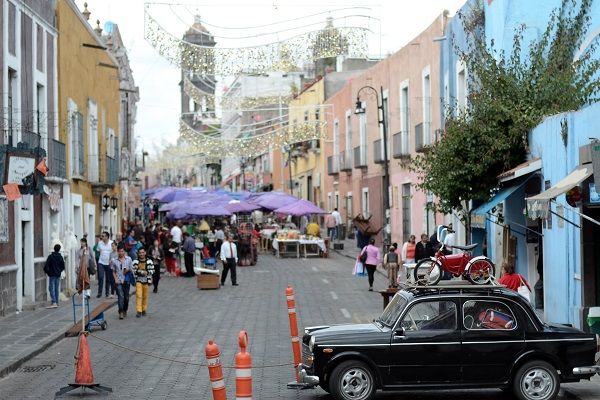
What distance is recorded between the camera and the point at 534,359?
11.6 metres

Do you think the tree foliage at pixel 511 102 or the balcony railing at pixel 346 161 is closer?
the tree foliage at pixel 511 102

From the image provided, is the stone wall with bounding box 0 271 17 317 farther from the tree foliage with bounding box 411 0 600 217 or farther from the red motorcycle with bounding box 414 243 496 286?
the red motorcycle with bounding box 414 243 496 286

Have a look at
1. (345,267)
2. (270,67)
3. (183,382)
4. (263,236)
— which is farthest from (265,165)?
(183,382)

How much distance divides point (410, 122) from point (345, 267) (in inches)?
237

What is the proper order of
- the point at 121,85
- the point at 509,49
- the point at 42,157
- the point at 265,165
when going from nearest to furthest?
the point at 42,157 < the point at 509,49 < the point at 121,85 < the point at 265,165

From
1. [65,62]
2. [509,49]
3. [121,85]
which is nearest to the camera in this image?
[509,49]

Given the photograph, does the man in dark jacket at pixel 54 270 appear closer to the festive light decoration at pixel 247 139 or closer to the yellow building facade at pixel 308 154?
the festive light decoration at pixel 247 139

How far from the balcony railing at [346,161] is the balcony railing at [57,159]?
22894 mm

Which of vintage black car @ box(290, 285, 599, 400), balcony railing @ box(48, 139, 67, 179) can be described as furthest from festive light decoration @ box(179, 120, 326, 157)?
vintage black car @ box(290, 285, 599, 400)

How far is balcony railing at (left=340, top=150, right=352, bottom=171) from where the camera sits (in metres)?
49.6

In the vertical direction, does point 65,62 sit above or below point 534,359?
above

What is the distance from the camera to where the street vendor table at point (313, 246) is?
44.1 m

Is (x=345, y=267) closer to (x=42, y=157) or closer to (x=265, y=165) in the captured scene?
(x=42, y=157)

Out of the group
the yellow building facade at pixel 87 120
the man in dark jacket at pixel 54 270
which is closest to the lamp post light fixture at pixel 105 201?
the yellow building facade at pixel 87 120
